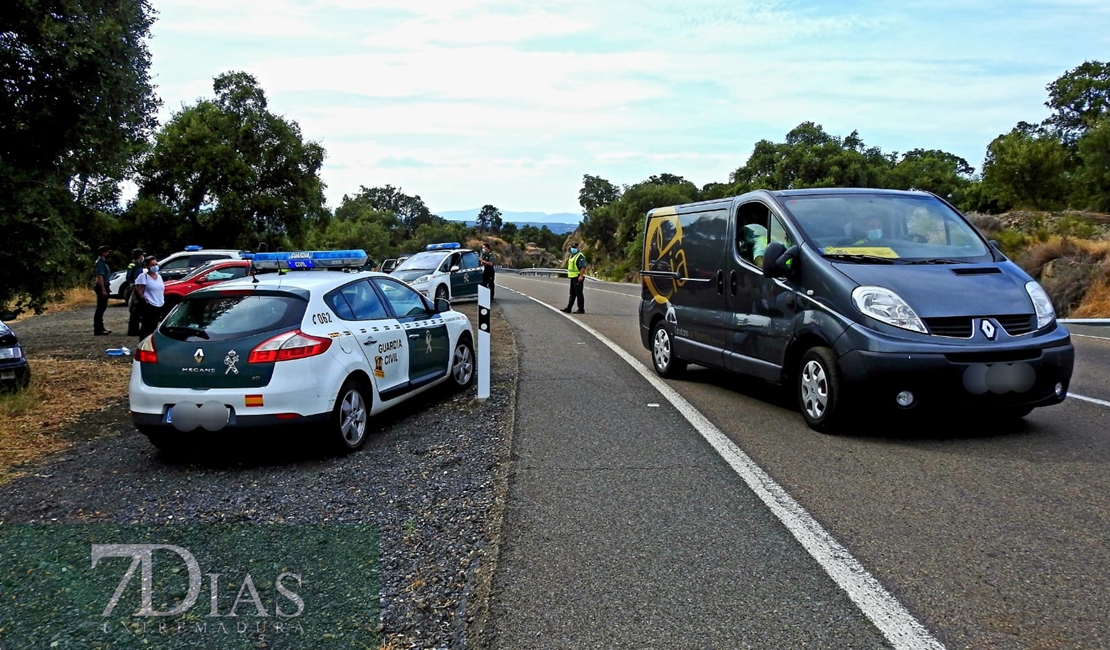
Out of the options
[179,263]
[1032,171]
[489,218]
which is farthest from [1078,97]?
[489,218]

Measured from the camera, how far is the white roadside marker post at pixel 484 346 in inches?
347

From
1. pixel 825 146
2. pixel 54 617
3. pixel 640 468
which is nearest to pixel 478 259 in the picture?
pixel 640 468

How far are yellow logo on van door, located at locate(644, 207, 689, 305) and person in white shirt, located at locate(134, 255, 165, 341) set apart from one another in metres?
8.50

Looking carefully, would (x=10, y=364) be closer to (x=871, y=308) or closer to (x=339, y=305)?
(x=339, y=305)

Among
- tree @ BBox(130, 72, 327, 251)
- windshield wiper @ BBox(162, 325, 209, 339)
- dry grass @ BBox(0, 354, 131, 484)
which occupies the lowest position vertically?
dry grass @ BBox(0, 354, 131, 484)

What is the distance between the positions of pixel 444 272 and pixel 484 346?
15033 millimetres

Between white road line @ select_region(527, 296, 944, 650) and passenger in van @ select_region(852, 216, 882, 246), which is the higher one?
passenger in van @ select_region(852, 216, 882, 246)

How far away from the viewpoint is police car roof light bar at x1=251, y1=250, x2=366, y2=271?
321 inches

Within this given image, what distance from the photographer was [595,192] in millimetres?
112375

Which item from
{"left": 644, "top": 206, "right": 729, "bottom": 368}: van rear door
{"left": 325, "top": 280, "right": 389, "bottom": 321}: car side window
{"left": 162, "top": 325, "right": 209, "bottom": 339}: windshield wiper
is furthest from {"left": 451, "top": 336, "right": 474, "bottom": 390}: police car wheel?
{"left": 162, "top": 325, "right": 209, "bottom": 339}: windshield wiper

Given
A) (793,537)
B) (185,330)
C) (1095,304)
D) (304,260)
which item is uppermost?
(304,260)

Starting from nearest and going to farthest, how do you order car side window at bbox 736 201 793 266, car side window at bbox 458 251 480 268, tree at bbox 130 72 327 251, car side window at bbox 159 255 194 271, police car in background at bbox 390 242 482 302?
car side window at bbox 736 201 793 266 < police car in background at bbox 390 242 482 302 < car side window at bbox 159 255 194 271 < car side window at bbox 458 251 480 268 < tree at bbox 130 72 327 251

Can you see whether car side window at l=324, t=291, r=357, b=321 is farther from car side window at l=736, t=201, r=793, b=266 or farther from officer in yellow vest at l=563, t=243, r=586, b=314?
officer in yellow vest at l=563, t=243, r=586, b=314

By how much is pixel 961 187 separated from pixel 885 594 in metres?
73.3
